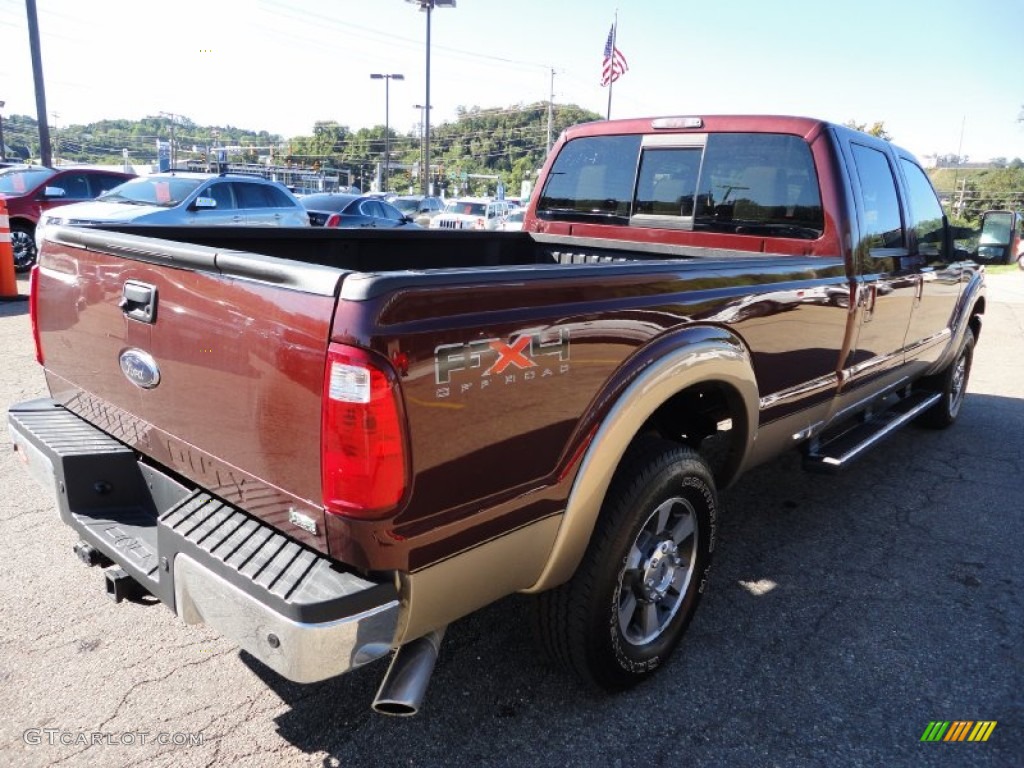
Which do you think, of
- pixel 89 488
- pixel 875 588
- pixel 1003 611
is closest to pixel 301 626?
pixel 89 488

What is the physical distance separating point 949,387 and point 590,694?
4662 mm

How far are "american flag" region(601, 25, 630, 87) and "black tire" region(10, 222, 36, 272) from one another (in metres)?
20.9

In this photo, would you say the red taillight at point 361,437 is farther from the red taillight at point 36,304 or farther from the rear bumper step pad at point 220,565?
the red taillight at point 36,304

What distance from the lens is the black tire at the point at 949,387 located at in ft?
18.7

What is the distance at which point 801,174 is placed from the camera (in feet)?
11.9

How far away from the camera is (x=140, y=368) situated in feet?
7.15

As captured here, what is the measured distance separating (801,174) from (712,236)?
20.5 inches

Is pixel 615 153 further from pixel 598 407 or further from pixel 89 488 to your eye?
pixel 89 488

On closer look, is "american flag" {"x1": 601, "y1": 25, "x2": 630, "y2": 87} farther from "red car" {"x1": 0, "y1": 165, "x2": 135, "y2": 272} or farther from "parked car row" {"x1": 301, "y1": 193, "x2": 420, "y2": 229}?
"red car" {"x1": 0, "y1": 165, "x2": 135, "y2": 272}

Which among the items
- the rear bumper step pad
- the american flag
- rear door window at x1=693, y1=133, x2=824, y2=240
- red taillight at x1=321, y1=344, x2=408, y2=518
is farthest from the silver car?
the american flag

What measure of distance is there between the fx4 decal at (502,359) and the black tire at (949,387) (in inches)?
191

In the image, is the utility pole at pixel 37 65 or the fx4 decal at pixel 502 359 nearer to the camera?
the fx4 decal at pixel 502 359

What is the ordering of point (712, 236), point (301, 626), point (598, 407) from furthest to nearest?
point (712, 236), point (598, 407), point (301, 626)

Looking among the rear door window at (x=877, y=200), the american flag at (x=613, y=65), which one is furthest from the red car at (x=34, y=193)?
the american flag at (x=613, y=65)
